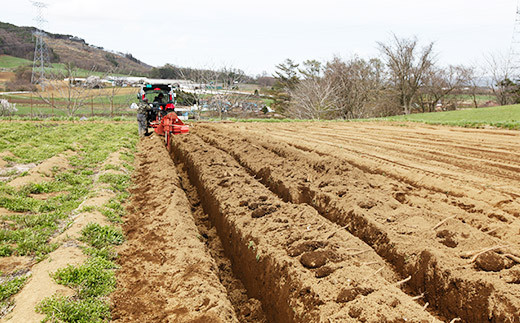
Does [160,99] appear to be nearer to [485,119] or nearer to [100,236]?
[100,236]

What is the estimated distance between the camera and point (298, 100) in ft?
143

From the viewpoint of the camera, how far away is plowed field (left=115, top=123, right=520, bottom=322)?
3195 millimetres

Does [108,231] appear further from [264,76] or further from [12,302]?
[264,76]

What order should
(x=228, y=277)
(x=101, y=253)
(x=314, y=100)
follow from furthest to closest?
(x=314, y=100) → (x=228, y=277) → (x=101, y=253)

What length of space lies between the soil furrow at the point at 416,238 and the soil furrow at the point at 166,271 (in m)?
1.99

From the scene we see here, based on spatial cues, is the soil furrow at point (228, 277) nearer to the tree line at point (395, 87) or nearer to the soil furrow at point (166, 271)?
the soil furrow at point (166, 271)

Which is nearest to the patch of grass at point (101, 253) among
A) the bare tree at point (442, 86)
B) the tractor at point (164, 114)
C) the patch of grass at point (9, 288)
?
the patch of grass at point (9, 288)

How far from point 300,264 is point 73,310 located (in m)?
2.14

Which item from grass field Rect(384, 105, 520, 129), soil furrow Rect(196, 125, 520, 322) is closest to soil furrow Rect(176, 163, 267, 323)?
soil furrow Rect(196, 125, 520, 322)

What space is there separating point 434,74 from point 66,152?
4288 cm

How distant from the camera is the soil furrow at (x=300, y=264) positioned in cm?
292

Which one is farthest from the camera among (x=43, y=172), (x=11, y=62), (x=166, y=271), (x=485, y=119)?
(x=11, y=62)

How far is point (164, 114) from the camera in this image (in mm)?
13359

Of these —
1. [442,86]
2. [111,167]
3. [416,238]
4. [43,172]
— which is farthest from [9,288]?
[442,86]
